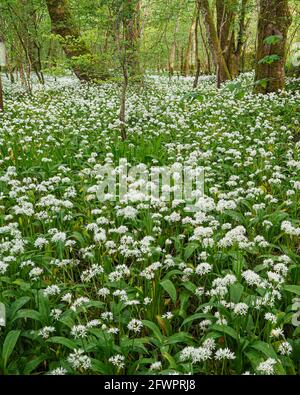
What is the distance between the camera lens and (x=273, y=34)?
10.5 metres

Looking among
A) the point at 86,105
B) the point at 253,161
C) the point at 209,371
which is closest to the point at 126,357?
the point at 209,371

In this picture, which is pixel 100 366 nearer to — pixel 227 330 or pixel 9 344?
pixel 9 344

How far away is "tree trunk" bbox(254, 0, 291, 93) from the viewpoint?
10.4 m

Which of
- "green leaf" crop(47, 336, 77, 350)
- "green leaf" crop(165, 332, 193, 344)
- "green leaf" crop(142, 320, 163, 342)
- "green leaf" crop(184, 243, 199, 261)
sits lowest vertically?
"green leaf" crop(165, 332, 193, 344)

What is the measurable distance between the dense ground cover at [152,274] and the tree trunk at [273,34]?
3.69m

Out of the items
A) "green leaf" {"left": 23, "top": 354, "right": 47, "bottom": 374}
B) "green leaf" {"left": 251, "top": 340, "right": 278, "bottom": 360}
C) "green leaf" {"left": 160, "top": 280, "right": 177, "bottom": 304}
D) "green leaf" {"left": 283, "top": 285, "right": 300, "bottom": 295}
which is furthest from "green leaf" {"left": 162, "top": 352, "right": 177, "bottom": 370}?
"green leaf" {"left": 283, "top": 285, "right": 300, "bottom": 295}

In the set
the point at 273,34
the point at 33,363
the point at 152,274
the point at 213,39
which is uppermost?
the point at 213,39

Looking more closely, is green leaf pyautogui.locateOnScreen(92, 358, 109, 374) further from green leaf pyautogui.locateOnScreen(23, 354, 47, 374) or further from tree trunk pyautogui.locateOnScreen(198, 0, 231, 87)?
tree trunk pyautogui.locateOnScreen(198, 0, 231, 87)

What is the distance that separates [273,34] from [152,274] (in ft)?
30.7

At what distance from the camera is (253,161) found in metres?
6.82

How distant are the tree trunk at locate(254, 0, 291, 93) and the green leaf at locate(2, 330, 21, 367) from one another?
9156 millimetres

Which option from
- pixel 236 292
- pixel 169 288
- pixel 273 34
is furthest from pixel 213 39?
pixel 236 292

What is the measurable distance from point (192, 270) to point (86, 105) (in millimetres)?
10611

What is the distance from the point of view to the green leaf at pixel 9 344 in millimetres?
2812
